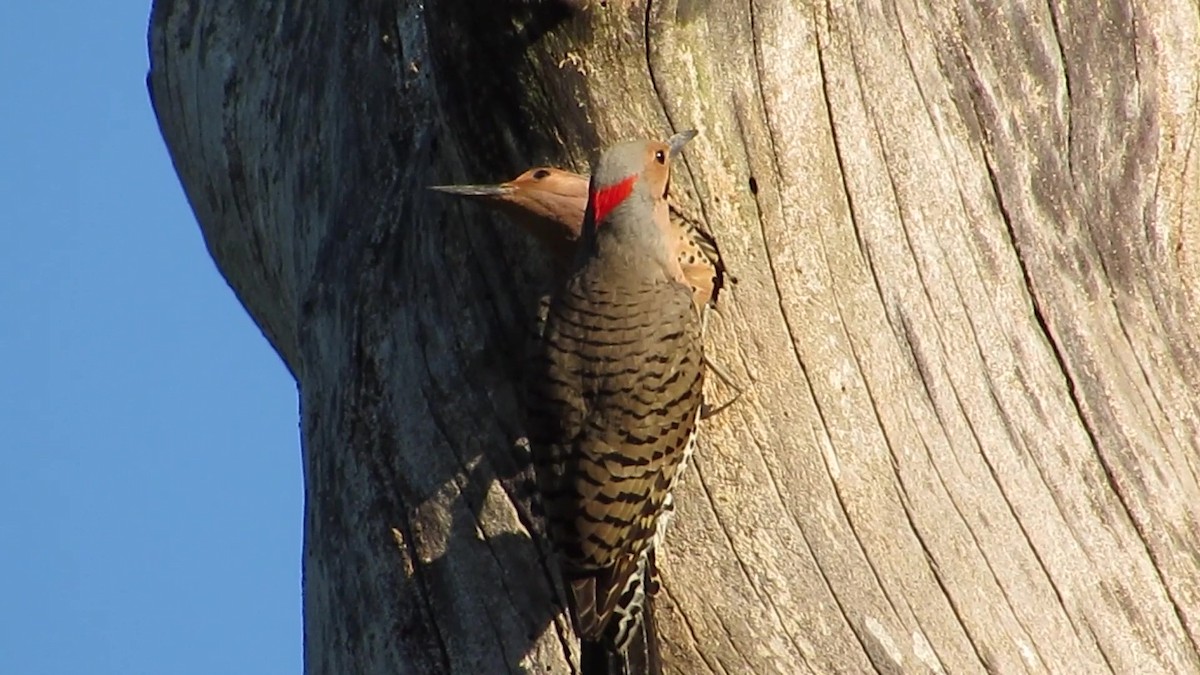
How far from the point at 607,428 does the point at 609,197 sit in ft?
1.73

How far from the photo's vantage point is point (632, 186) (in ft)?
12.3

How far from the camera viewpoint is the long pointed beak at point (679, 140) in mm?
3744

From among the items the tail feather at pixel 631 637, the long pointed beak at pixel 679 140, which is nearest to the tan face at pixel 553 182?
the long pointed beak at pixel 679 140

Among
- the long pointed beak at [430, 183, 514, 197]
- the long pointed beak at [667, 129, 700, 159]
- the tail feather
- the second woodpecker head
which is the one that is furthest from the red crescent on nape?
the tail feather

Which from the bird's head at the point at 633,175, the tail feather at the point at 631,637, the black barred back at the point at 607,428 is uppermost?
the bird's head at the point at 633,175

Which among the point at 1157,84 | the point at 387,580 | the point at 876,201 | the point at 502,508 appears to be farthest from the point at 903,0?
the point at 387,580

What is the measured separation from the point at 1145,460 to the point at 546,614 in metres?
1.51

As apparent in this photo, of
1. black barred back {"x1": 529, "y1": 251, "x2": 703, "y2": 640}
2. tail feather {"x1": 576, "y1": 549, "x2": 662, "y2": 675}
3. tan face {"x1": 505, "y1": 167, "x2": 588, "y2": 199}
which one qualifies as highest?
tan face {"x1": 505, "y1": 167, "x2": 588, "y2": 199}

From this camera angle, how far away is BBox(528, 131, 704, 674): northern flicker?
12.0ft

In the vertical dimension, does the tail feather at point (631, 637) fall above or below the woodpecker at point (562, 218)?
below

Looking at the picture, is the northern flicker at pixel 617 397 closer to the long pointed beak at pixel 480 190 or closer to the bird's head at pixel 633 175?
the bird's head at pixel 633 175

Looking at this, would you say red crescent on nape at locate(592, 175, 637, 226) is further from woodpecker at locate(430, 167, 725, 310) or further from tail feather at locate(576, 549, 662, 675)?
tail feather at locate(576, 549, 662, 675)

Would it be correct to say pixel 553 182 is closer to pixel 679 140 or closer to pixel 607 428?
pixel 679 140

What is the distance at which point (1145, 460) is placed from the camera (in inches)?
161
